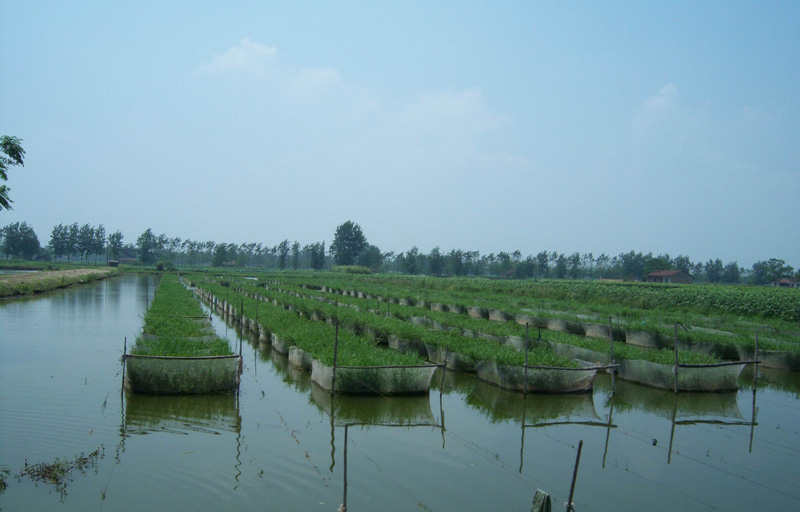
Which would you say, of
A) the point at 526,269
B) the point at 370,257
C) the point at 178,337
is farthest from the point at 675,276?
the point at 178,337

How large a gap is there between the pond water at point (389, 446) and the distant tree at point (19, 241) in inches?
4247

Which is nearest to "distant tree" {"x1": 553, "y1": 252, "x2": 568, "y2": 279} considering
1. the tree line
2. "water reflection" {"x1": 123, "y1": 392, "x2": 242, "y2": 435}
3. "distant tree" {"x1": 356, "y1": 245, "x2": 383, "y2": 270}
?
the tree line

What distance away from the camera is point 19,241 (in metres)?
102

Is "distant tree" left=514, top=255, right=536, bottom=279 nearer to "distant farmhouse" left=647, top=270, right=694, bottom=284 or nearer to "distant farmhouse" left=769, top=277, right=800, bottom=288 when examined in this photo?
"distant farmhouse" left=647, top=270, right=694, bottom=284

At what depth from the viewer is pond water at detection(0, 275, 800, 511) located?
6633mm

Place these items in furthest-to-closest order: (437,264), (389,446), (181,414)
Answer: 1. (437,264)
2. (181,414)
3. (389,446)

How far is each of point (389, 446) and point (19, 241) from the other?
11735cm

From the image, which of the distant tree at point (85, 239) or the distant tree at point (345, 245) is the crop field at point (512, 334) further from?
the distant tree at point (85, 239)

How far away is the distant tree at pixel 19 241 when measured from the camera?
101375 millimetres

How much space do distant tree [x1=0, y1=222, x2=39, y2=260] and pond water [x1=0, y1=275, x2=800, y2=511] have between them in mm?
107879

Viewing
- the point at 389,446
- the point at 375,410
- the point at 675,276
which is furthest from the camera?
Answer: the point at 675,276

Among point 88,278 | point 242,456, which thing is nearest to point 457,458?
point 242,456

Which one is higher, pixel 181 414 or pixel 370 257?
pixel 370 257

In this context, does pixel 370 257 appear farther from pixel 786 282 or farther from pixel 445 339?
pixel 445 339
